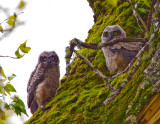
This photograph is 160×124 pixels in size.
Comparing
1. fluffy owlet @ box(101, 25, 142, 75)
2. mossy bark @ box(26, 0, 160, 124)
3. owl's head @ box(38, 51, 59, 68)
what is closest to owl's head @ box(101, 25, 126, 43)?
fluffy owlet @ box(101, 25, 142, 75)

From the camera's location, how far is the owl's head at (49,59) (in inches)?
218

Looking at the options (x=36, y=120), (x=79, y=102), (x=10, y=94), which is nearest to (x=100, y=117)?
(x=79, y=102)

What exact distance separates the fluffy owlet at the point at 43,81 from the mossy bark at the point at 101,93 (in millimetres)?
540

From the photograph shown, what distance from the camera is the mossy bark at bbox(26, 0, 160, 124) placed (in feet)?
7.10

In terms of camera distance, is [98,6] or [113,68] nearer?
[113,68]

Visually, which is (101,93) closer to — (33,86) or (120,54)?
(120,54)

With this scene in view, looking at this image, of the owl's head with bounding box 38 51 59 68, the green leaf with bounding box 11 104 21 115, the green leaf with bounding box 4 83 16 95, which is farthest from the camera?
the owl's head with bounding box 38 51 59 68

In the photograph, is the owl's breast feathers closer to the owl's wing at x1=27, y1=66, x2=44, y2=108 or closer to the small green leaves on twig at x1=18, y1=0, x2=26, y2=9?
the owl's wing at x1=27, y1=66, x2=44, y2=108

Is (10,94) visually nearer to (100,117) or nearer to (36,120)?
(100,117)

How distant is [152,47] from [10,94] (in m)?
1.33

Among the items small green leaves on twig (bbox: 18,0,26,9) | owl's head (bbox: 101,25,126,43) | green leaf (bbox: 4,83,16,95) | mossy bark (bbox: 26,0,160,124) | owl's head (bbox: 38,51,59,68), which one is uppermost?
owl's head (bbox: 38,51,59,68)

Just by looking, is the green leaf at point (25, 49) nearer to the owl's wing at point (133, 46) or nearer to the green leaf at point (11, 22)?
the green leaf at point (11, 22)

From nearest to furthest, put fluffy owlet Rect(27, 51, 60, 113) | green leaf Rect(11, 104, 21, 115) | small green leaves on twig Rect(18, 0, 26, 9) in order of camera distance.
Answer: small green leaves on twig Rect(18, 0, 26, 9)
green leaf Rect(11, 104, 21, 115)
fluffy owlet Rect(27, 51, 60, 113)

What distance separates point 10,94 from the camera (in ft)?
5.87
